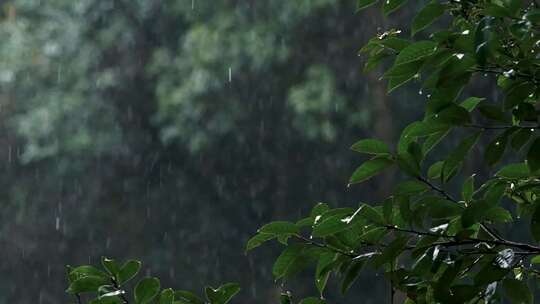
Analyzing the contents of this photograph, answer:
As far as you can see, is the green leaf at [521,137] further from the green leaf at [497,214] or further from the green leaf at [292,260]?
the green leaf at [292,260]

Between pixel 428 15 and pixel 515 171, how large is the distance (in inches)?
5.9

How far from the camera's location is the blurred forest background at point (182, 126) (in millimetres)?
6516

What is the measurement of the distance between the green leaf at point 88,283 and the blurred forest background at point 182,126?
5576mm

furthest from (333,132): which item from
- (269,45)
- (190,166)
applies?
(190,166)

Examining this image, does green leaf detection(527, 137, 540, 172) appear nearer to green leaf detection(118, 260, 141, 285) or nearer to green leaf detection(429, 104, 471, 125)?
green leaf detection(429, 104, 471, 125)

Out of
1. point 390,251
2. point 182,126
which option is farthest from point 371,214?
point 182,126

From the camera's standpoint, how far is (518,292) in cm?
81

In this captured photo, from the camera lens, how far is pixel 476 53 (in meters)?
0.71

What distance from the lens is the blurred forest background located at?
21.4 feet

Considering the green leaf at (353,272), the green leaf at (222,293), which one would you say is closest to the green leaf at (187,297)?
the green leaf at (222,293)

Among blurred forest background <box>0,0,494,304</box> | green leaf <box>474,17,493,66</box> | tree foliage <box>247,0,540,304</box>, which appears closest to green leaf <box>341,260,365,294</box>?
tree foliage <box>247,0,540,304</box>

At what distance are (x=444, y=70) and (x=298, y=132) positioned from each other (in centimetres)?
584

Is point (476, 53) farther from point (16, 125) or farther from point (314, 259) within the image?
point (16, 125)

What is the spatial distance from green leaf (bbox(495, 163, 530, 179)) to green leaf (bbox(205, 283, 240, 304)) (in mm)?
239
